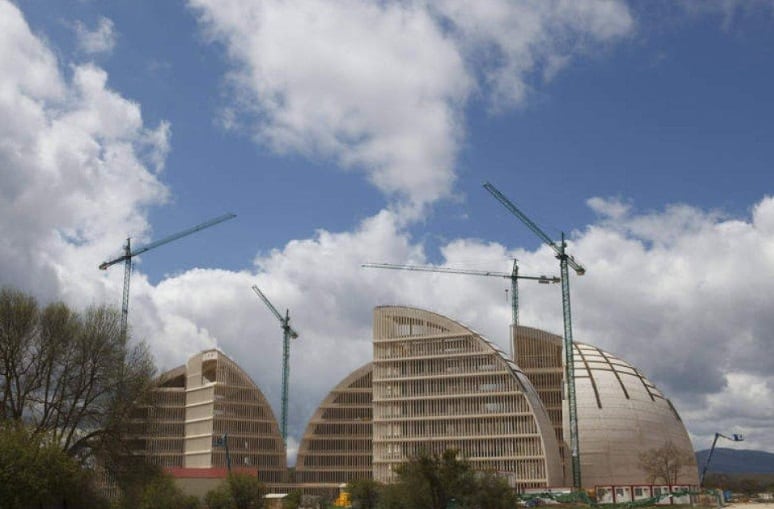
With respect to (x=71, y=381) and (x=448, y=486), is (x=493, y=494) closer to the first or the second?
(x=448, y=486)


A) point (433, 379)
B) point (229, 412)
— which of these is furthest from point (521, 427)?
point (229, 412)

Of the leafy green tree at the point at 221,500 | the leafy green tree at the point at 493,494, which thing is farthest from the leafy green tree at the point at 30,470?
the leafy green tree at the point at 221,500

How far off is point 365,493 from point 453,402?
26.3 metres

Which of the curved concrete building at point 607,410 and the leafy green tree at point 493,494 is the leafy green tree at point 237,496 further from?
the curved concrete building at point 607,410

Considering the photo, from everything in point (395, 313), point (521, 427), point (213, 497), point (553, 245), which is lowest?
point (213, 497)

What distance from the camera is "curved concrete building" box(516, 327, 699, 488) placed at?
433 ft

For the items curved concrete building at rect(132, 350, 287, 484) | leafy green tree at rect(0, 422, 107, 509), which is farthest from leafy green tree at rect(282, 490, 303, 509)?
leafy green tree at rect(0, 422, 107, 509)

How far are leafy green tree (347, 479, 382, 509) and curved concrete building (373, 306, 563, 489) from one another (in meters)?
16.1

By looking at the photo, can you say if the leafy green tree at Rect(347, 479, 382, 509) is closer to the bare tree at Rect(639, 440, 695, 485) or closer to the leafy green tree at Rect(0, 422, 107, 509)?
the bare tree at Rect(639, 440, 695, 485)

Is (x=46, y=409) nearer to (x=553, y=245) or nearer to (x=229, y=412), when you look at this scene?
(x=229, y=412)

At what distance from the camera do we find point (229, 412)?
152 meters

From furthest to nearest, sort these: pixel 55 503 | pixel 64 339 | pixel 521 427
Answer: pixel 521 427, pixel 64 339, pixel 55 503

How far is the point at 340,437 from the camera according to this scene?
155750 millimetres

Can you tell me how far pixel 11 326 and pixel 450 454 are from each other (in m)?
35.4
